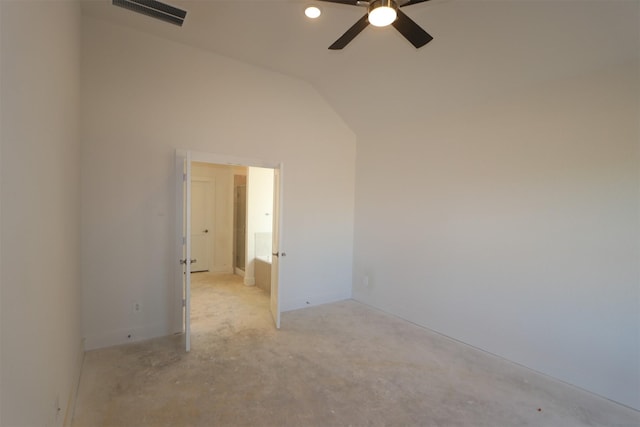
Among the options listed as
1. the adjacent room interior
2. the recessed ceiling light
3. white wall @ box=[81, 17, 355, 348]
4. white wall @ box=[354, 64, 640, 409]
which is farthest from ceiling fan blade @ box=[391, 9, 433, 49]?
white wall @ box=[81, 17, 355, 348]

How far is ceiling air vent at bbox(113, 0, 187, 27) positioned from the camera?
2730 millimetres

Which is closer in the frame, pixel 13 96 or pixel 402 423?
pixel 13 96

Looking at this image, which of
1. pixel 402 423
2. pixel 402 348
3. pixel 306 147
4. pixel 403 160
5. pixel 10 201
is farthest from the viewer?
pixel 306 147

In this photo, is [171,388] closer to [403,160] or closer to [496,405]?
[496,405]

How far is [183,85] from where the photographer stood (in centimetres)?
362

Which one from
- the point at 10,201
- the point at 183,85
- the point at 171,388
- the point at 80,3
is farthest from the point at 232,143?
the point at 10,201

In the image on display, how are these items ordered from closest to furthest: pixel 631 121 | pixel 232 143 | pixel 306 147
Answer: pixel 631 121
pixel 232 143
pixel 306 147

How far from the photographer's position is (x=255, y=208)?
5.88 m

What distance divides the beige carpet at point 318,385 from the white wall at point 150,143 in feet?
2.18

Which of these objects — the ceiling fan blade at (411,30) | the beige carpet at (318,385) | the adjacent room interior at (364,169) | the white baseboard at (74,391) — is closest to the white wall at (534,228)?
the adjacent room interior at (364,169)

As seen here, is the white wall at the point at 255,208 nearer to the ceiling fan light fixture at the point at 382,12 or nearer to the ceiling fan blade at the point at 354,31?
the ceiling fan blade at the point at 354,31

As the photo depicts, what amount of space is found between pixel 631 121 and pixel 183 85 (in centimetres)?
444

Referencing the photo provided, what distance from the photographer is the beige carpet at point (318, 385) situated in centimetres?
230

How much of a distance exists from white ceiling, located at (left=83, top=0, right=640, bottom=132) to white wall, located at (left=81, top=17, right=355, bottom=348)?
27 centimetres
